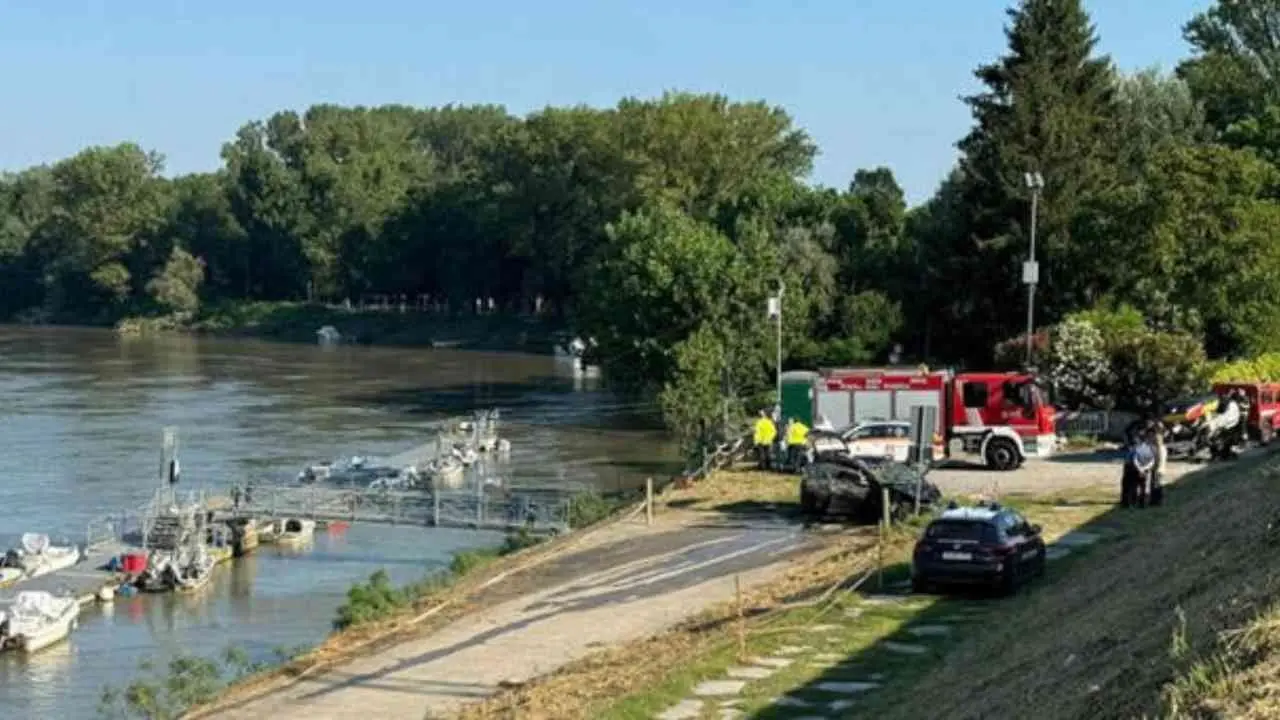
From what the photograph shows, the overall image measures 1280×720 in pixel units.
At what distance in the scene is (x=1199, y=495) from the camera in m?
33.5

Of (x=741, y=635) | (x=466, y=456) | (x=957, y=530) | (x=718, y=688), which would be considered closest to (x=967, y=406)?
(x=957, y=530)

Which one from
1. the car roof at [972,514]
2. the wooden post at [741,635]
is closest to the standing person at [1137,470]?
the car roof at [972,514]

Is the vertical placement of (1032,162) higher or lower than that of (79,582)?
higher

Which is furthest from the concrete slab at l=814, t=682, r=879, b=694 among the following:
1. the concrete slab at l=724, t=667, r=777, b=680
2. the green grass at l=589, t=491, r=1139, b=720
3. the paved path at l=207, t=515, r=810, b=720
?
the paved path at l=207, t=515, r=810, b=720

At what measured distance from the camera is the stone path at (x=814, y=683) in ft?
67.6

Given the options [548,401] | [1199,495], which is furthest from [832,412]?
[548,401]

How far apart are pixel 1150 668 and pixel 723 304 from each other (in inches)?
2283

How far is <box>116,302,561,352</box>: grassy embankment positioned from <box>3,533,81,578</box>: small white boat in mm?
101413

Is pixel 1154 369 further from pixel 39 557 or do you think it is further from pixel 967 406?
pixel 39 557

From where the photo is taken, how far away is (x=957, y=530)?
1060 inches

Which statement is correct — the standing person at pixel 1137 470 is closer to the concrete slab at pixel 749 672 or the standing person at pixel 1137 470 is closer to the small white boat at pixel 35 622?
the concrete slab at pixel 749 672

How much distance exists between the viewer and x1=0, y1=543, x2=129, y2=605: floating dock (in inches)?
1855

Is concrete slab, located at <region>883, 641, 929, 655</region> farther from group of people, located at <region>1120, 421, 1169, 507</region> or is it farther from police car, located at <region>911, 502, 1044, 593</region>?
group of people, located at <region>1120, 421, 1169, 507</region>

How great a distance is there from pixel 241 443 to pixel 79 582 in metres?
31.4
